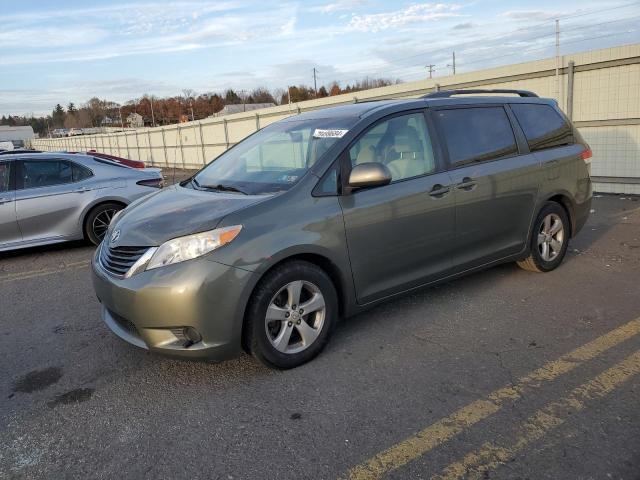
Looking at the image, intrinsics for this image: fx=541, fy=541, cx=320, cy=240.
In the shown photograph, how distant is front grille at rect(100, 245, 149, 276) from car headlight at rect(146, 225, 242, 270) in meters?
0.16

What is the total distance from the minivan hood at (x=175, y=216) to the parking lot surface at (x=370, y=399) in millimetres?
947

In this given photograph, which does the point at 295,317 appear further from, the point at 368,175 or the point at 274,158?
the point at 274,158

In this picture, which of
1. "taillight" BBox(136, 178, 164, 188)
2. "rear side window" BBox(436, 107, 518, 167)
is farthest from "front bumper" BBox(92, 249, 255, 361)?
"taillight" BBox(136, 178, 164, 188)

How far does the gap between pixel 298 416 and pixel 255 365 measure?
759 mm

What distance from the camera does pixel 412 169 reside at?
4230mm

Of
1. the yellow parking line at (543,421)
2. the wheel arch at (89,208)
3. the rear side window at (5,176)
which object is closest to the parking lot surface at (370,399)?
the yellow parking line at (543,421)

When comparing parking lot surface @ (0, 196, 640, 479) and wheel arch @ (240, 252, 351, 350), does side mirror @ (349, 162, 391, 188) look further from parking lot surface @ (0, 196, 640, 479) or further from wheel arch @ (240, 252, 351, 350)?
parking lot surface @ (0, 196, 640, 479)

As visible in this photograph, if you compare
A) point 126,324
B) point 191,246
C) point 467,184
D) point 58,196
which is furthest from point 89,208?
point 467,184

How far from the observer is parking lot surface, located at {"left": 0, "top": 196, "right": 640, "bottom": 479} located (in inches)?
104

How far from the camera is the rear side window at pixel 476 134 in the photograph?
4.50 meters

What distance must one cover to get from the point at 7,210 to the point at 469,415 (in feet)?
22.1

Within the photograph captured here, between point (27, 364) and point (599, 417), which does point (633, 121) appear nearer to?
point (599, 417)

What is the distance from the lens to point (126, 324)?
3.59 meters

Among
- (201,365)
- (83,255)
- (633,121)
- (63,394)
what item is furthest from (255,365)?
(633,121)
